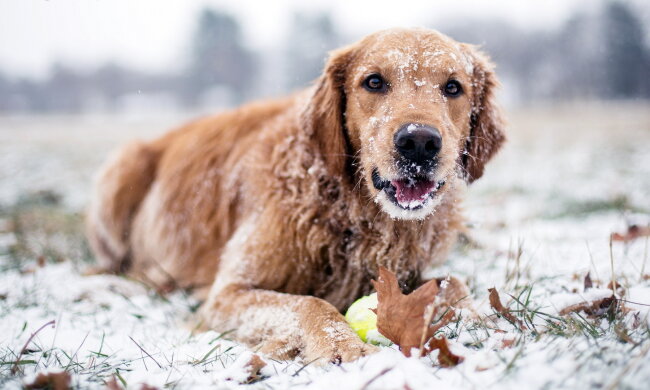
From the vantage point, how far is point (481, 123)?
296 cm

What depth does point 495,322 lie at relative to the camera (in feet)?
7.11

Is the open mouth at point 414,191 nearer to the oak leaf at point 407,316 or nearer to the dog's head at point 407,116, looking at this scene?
the dog's head at point 407,116

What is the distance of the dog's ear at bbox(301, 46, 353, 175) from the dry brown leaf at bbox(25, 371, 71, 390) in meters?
1.72

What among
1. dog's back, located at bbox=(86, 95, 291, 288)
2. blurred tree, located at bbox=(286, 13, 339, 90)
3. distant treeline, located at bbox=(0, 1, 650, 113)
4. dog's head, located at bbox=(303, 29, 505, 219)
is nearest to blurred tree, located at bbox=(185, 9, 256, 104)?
distant treeline, located at bbox=(0, 1, 650, 113)

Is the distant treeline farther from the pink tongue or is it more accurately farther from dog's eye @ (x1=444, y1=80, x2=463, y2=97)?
the pink tongue

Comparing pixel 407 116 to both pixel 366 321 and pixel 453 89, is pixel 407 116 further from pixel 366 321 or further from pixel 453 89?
pixel 366 321

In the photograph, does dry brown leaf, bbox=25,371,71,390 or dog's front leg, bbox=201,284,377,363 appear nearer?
dry brown leaf, bbox=25,371,71,390

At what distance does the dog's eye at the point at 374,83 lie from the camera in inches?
105

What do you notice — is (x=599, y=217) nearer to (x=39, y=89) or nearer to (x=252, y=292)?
(x=252, y=292)

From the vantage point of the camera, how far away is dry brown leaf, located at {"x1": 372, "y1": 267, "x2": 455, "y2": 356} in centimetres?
180

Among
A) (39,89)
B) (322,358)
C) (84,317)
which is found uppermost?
(322,358)

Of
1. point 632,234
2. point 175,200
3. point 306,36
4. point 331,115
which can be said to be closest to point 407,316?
point 331,115

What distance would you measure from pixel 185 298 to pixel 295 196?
1.18m

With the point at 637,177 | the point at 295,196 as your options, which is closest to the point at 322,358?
the point at 295,196
